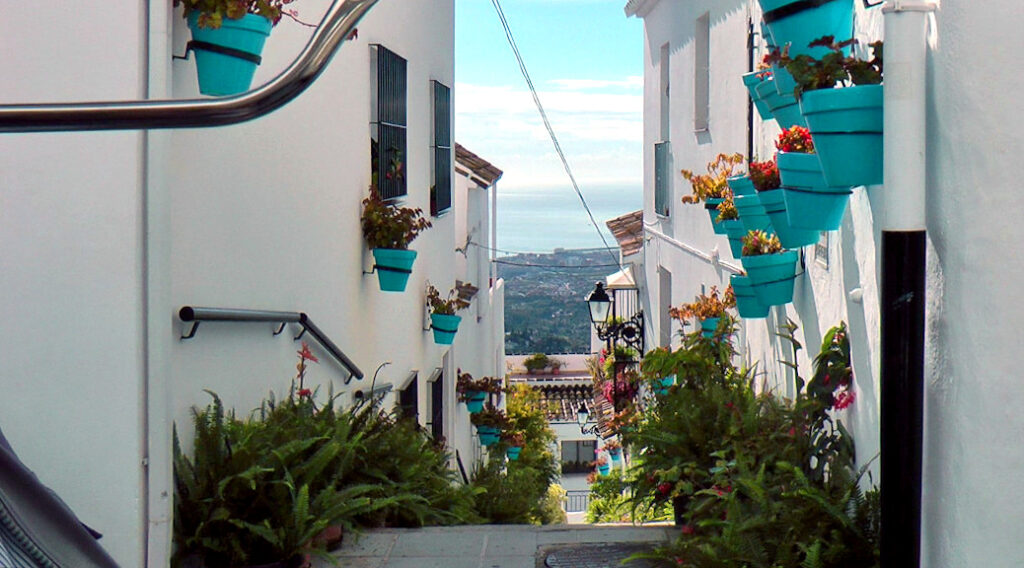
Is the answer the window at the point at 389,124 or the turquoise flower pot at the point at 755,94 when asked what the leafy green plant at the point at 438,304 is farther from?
the turquoise flower pot at the point at 755,94

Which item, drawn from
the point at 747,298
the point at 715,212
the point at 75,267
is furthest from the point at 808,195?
the point at 715,212

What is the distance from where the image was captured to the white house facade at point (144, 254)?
3861mm

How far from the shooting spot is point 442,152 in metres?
12.0

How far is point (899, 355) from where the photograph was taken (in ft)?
9.91

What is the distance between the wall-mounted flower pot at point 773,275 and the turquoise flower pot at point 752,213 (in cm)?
17

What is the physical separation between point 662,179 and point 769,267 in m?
6.47

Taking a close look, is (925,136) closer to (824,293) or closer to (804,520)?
(804,520)

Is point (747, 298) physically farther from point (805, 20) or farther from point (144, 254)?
point (144, 254)

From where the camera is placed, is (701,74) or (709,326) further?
(701,74)

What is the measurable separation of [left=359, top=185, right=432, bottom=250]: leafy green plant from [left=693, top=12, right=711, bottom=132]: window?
325 centimetres

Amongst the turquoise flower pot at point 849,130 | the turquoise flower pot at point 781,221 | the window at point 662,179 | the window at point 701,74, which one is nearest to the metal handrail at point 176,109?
the turquoise flower pot at point 849,130

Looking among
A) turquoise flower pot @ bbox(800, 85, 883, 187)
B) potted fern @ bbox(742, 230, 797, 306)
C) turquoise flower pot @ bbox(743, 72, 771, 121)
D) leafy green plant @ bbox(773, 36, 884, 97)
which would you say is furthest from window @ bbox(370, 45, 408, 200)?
turquoise flower pot @ bbox(800, 85, 883, 187)

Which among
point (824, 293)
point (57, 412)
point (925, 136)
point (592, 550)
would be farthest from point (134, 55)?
point (824, 293)

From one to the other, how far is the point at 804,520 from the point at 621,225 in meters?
14.5
